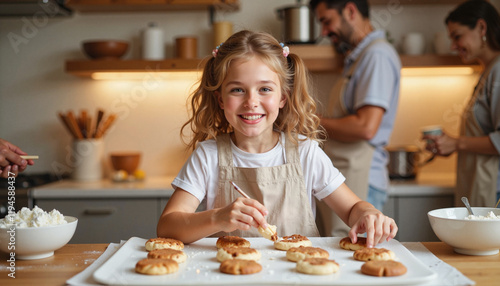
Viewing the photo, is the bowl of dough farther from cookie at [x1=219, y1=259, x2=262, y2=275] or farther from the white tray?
cookie at [x1=219, y1=259, x2=262, y2=275]

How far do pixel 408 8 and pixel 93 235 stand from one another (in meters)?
1.97

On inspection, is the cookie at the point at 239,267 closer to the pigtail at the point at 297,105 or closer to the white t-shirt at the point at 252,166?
the white t-shirt at the point at 252,166

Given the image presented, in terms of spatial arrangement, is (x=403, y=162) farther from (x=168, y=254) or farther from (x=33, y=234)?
(x=33, y=234)

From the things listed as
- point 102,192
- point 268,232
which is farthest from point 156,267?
point 102,192

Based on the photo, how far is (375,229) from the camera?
3.76 feet

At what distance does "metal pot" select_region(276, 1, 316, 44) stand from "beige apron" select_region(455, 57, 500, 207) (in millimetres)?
848

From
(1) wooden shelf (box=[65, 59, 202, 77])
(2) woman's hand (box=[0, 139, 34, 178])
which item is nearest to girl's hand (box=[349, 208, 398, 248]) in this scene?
(2) woman's hand (box=[0, 139, 34, 178])

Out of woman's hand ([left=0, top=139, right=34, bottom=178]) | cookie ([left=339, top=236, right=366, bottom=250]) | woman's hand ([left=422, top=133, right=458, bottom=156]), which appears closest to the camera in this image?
cookie ([left=339, top=236, right=366, bottom=250])

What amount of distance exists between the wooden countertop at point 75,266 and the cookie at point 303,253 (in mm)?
255

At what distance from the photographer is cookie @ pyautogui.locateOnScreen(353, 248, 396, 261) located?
3.29 ft

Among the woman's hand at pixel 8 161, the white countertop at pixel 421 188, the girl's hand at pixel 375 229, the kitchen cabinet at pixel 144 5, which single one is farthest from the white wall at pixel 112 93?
the girl's hand at pixel 375 229

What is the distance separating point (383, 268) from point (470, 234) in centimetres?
26

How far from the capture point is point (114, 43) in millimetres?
2617

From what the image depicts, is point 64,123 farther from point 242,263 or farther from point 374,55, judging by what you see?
point 242,263
